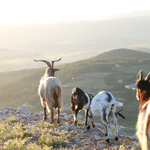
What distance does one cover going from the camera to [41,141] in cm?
738

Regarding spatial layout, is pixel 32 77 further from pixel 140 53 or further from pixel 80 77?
pixel 140 53

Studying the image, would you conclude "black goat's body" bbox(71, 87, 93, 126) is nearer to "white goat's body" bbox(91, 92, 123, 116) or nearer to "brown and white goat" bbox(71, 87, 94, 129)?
"brown and white goat" bbox(71, 87, 94, 129)

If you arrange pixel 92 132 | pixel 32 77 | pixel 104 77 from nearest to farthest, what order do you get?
pixel 92 132
pixel 104 77
pixel 32 77

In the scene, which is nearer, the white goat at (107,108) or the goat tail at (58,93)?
the white goat at (107,108)

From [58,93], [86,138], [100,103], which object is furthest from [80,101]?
[86,138]

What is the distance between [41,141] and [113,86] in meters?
37.0

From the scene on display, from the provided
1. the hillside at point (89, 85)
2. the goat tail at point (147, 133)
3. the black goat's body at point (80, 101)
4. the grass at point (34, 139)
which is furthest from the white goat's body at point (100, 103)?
the hillside at point (89, 85)

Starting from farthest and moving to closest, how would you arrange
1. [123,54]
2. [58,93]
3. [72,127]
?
[123,54]
[58,93]
[72,127]

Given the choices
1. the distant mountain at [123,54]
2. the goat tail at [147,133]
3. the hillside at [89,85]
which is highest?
the distant mountain at [123,54]

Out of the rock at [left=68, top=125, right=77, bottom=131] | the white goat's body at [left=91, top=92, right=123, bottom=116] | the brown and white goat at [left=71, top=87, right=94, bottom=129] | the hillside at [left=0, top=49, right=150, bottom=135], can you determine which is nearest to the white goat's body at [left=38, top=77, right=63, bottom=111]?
the brown and white goat at [left=71, top=87, right=94, bottom=129]

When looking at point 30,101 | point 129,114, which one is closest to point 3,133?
point 129,114

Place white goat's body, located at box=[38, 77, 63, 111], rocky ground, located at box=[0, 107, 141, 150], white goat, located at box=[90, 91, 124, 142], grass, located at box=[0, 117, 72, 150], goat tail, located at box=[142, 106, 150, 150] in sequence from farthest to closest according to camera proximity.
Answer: white goat's body, located at box=[38, 77, 63, 111] → white goat, located at box=[90, 91, 124, 142] → rocky ground, located at box=[0, 107, 141, 150] → grass, located at box=[0, 117, 72, 150] → goat tail, located at box=[142, 106, 150, 150]

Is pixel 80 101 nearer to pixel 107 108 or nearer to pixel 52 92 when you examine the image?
pixel 52 92

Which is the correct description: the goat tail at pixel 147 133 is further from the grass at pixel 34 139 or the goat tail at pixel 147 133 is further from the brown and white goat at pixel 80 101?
the brown and white goat at pixel 80 101
